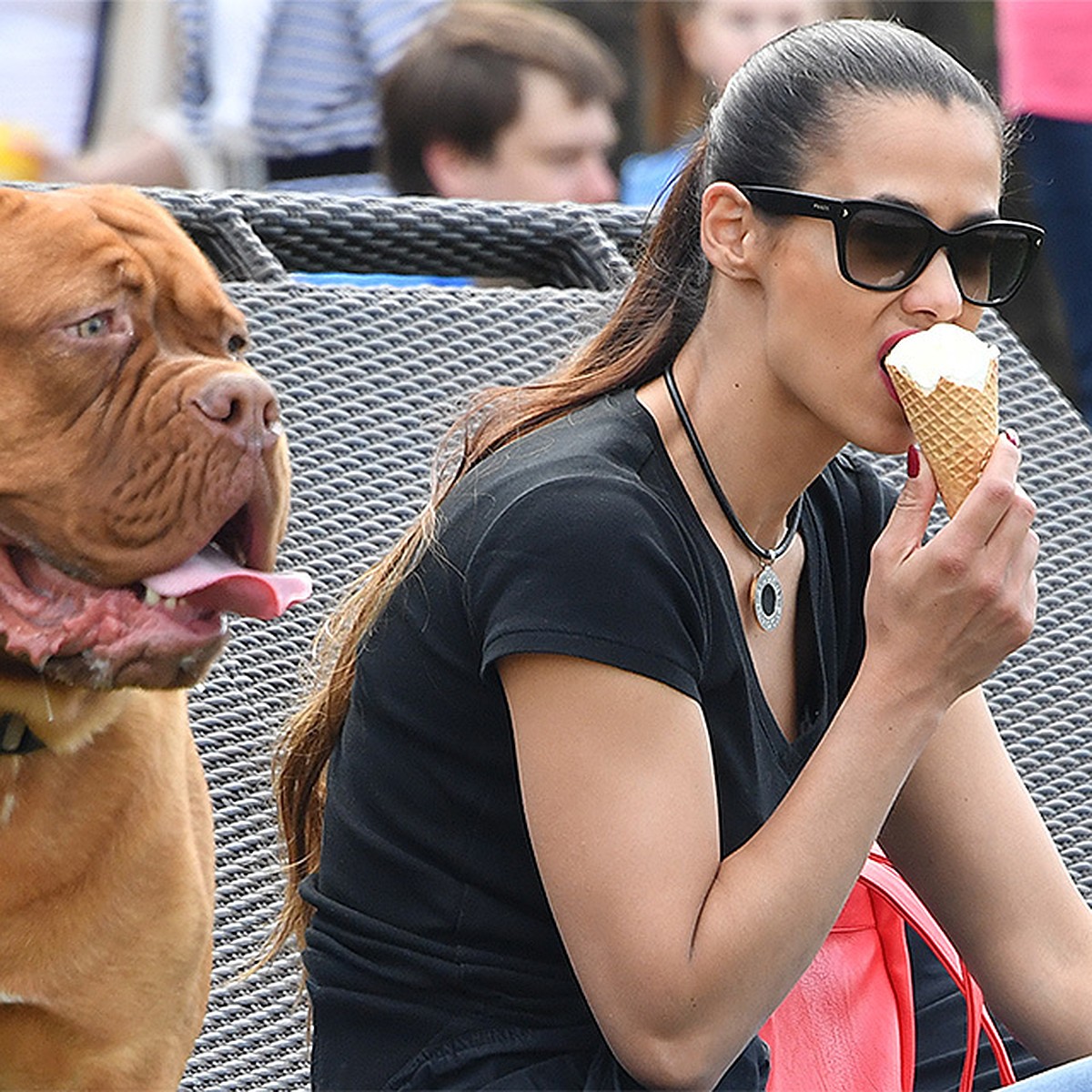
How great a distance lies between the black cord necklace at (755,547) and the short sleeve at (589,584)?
0.48ft

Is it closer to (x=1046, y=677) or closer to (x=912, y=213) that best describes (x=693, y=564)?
(x=912, y=213)

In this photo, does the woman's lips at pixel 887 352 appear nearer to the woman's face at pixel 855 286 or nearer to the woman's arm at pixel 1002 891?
the woman's face at pixel 855 286

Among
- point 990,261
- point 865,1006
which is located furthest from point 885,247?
point 865,1006

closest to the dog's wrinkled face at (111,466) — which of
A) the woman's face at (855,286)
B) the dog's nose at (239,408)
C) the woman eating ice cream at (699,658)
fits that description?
the dog's nose at (239,408)

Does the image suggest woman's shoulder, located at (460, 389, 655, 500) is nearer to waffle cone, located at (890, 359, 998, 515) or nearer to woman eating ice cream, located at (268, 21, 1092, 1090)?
woman eating ice cream, located at (268, 21, 1092, 1090)

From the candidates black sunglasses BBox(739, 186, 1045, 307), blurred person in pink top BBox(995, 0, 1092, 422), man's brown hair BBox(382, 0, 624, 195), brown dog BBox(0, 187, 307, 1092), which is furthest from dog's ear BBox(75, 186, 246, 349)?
blurred person in pink top BBox(995, 0, 1092, 422)

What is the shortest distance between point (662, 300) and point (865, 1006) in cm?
81

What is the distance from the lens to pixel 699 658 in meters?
2.01

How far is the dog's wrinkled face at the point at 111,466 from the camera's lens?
205 cm

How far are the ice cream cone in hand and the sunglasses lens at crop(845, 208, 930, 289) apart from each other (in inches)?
2.6

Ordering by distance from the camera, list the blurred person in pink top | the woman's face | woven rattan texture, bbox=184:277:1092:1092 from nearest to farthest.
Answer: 1. the woman's face
2. woven rattan texture, bbox=184:277:1092:1092
3. the blurred person in pink top

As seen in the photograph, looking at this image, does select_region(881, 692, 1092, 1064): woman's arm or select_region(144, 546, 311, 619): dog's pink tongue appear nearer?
select_region(144, 546, 311, 619): dog's pink tongue

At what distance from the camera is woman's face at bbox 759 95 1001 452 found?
80.4 inches

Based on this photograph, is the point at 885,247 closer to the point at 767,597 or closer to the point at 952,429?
the point at 952,429
